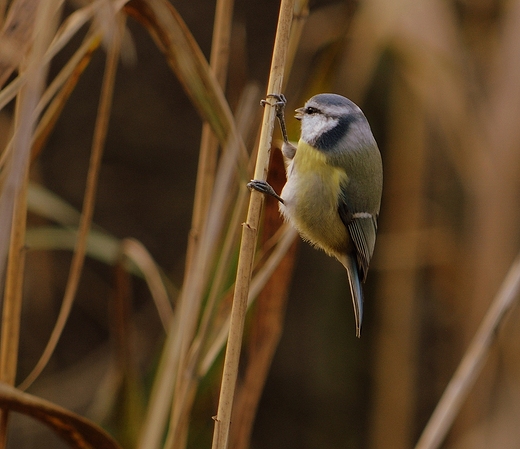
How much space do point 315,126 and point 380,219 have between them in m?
1.04

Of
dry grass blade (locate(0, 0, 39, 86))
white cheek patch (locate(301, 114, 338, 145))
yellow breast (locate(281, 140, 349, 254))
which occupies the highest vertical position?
dry grass blade (locate(0, 0, 39, 86))

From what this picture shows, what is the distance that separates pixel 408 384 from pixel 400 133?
0.64 metres

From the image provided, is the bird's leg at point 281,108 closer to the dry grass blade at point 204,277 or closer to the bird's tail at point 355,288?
the dry grass blade at point 204,277

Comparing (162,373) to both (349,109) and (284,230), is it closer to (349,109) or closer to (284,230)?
(284,230)

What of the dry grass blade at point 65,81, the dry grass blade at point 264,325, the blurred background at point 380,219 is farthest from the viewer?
the blurred background at point 380,219

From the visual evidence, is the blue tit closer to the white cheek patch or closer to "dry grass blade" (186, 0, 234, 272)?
the white cheek patch

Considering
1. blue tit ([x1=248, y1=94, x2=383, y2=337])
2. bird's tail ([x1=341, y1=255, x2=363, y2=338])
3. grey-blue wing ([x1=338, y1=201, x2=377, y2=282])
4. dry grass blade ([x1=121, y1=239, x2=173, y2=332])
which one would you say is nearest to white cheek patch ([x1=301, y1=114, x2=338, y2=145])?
blue tit ([x1=248, y1=94, x2=383, y2=337])

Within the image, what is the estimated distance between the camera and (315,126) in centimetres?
97

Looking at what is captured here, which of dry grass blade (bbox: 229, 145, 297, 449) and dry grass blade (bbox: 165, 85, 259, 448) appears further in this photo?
dry grass blade (bbox: 229, 145, 297, 449)

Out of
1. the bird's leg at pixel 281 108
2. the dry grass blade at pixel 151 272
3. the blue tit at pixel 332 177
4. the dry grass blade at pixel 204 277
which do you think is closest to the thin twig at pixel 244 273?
the bird's leg at pixel 281 108

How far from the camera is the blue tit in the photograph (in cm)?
97

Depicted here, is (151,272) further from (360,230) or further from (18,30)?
(18,30)

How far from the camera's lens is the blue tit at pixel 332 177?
0.97m

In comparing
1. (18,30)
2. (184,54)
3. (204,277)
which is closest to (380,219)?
(204,277)
